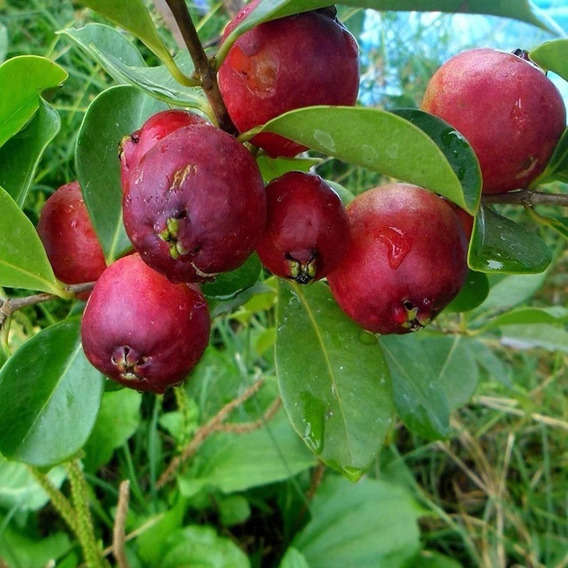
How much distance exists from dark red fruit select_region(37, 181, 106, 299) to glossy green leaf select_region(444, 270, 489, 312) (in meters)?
0.46

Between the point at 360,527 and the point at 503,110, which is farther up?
the point at 503,110

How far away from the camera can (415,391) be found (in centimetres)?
107

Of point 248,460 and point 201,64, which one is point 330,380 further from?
point 248,460

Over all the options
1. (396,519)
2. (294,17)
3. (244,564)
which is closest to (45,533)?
(244,564)

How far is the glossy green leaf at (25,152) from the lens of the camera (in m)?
0.86

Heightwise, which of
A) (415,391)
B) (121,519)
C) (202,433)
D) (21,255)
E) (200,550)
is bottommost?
(200,550)

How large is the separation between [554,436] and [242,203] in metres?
2.01

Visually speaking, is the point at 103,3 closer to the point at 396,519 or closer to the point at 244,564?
the point at 244,564

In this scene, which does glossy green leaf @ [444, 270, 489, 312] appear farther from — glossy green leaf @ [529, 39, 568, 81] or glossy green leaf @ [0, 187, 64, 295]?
glossy green leaf @ [0, 187, 64, 295]

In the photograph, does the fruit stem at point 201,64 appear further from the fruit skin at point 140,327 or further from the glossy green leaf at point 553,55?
the glossy green leaf at point 553,55

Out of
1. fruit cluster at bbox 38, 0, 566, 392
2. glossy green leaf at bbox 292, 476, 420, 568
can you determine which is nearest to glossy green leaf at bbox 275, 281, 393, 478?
fruit cluster at bbox 38, 0, 566, 392

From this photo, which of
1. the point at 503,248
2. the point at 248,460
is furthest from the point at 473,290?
the point at 248,460

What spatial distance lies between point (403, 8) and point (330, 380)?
16.5 inches

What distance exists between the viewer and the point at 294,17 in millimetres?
608
